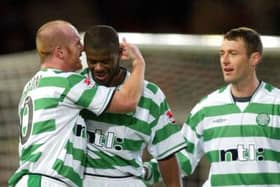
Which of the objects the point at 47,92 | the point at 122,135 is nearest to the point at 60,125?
the point at 47,92

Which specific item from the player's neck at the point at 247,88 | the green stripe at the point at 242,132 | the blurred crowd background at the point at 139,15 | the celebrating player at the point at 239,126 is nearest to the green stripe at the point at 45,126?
the celebrating player at the point at 239,126

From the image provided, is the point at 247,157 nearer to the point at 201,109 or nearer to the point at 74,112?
the point at 201,109

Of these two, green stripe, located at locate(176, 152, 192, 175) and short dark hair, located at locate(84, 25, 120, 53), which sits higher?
short dark hair, located at locate(84, 25, 120, 53)

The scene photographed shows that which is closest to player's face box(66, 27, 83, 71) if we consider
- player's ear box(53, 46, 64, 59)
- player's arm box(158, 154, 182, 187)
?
player's ear box(53, 46, 64, 59)

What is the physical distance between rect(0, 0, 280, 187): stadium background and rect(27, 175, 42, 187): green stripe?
0.98 metres

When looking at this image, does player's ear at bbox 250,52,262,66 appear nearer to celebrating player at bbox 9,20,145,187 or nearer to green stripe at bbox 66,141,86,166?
celebrating player at bbox 9,20,145,187

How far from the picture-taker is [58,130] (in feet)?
14.9

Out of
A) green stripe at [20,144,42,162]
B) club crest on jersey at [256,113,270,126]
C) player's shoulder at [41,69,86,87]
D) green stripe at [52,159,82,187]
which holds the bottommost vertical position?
green stripe at [52,159,82,187]

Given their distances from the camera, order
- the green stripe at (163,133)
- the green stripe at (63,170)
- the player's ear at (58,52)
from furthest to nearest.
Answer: the green stripe at (163,133) → the player's ear at (58,52) → the green stripe at (63,170)

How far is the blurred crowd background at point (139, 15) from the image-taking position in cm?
760

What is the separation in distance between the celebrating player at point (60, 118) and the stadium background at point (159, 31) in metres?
0.93

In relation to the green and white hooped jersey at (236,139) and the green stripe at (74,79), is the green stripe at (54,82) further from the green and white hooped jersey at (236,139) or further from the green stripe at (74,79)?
the green and white hooped jersey at (236,139)

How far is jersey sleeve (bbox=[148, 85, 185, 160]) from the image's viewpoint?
4.73m

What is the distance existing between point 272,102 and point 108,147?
70cm
